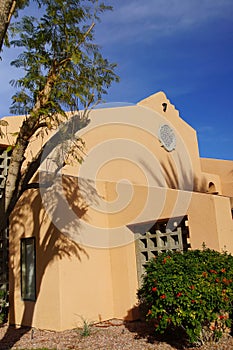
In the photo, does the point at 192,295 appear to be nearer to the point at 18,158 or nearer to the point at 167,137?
the point at 18,158

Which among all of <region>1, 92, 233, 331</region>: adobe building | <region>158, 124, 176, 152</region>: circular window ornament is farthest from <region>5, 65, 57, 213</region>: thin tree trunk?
<region>158, 124, 176, 152</region>: circular window ornament

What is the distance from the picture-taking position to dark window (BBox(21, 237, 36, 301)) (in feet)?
29.1

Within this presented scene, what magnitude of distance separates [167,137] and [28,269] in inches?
335

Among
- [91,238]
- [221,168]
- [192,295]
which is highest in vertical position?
[221,168]

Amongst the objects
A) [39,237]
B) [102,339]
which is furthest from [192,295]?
[39,237]

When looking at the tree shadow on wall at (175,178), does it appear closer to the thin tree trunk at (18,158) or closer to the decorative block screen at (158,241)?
the decorative block screen at (158,241)

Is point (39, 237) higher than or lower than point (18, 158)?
lower

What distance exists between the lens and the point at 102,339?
7.38 metres

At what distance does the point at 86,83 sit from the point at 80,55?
0.58 m

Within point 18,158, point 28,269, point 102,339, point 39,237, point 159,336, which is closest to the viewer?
point 18,158

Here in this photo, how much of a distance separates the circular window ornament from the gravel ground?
8.09m

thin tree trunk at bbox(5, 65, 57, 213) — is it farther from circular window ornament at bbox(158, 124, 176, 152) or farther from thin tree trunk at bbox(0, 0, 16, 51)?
circular window ornament at bbox(158, 124, 176, 152)

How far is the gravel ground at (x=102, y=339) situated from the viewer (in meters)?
6.73

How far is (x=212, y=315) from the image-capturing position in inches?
243
